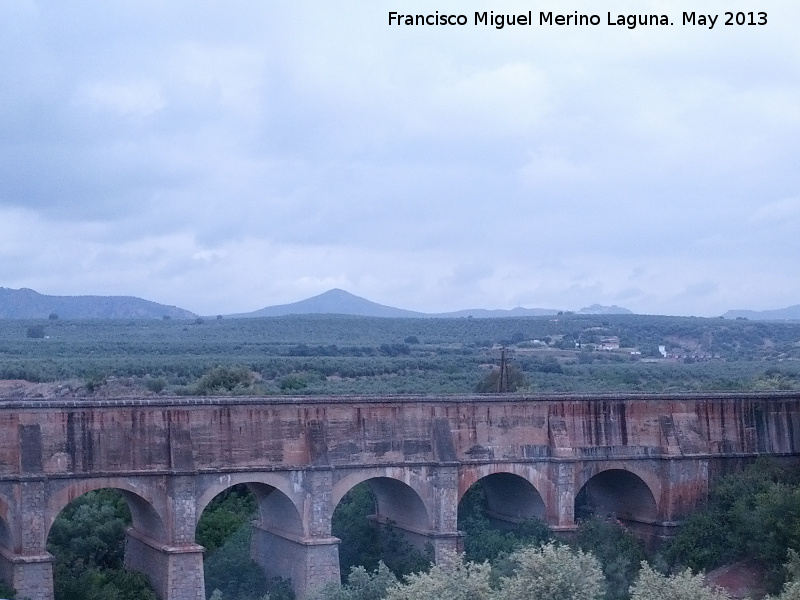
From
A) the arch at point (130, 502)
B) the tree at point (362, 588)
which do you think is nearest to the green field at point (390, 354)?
the arch at point (130, 502)

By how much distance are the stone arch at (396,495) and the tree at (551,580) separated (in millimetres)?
10043

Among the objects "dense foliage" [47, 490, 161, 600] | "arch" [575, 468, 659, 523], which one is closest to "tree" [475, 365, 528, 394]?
"arch" [575, 468, 659, 523]

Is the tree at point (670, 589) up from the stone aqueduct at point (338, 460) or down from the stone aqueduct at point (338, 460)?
down

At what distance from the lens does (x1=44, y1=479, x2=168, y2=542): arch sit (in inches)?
1085

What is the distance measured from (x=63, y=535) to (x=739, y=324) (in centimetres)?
8270

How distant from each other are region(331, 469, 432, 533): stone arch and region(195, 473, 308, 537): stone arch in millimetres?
1082

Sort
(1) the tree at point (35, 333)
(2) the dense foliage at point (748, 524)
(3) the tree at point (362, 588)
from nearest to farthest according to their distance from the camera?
(3) the tree at point (362, 588) → (2) the dense foliage at point (748, 524) → (1) the tree at point (35, 333)

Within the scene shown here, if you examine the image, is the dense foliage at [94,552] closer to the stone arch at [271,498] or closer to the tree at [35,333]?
the stone arch at [271,498]

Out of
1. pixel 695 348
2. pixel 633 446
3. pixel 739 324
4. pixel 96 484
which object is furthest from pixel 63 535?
pixel 739 324

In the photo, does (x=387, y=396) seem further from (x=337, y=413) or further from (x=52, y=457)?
(x=52, y=457)

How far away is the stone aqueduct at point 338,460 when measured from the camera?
27.8m

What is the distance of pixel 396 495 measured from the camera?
3338 centimetres

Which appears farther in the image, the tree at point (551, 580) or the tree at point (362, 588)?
the tree at point (362, 588)

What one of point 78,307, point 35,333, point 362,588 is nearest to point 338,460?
point 362,588
